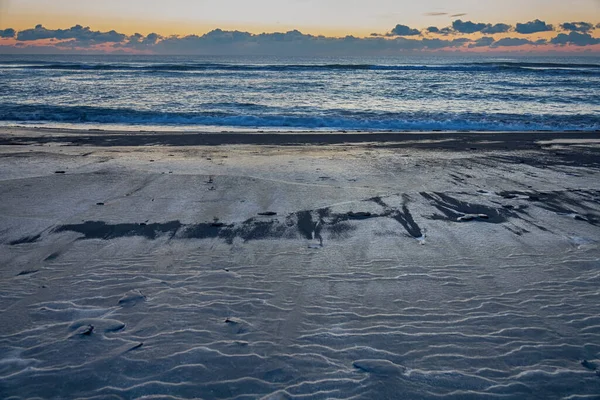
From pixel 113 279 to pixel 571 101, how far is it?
2609 cm

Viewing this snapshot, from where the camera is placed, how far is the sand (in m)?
2.91

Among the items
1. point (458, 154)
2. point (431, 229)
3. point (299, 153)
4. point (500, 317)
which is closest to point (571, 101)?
point (458, 154)

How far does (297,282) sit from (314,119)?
46.2ft

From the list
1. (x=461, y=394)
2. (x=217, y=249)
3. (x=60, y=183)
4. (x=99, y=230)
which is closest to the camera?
(x=461, y=394)

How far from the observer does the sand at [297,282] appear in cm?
291

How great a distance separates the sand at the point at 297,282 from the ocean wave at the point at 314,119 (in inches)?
344

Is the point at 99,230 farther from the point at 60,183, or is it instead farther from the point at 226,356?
the point at 226,356

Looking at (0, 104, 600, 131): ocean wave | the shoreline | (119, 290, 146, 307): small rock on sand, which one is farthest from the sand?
(0, 104, 600, 131): ocean wave

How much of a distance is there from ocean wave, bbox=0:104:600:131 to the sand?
873 centimetres

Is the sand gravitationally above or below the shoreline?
below

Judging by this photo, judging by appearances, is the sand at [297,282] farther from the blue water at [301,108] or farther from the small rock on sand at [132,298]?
the blue water at [301,108]

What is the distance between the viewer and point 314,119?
17.7m

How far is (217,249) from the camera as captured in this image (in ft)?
16.1

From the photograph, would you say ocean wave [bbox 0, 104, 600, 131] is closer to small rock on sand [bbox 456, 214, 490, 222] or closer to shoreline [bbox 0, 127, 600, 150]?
shoreline [bbox 0, 127, 600, 150]
